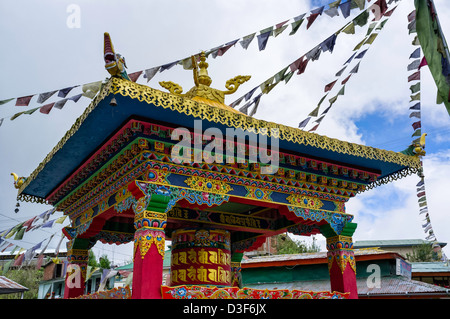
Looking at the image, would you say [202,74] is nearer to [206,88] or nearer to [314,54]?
[206,88]

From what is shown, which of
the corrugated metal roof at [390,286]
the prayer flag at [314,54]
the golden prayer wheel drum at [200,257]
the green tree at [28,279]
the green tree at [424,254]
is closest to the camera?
the prayer flag at [314,54]

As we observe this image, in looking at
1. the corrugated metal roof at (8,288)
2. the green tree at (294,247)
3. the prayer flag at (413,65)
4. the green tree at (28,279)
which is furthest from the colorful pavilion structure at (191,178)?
the green tree at (28,279)

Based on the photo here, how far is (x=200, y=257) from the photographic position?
26.4ft

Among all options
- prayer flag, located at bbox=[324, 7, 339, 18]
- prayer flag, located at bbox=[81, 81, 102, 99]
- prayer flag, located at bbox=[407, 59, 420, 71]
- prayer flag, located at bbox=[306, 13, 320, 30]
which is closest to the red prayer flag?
prayer flag, located at bbox=[81, 81, 102, 99]

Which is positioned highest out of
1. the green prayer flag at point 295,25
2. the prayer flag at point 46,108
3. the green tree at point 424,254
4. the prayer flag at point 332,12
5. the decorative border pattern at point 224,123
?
the prayer flag at point 332,12

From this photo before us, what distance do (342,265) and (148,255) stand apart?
3853 mm

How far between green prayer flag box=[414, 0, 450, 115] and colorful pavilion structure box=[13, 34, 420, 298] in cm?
282

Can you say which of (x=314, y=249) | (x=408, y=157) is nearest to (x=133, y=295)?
(x=408, y=157)

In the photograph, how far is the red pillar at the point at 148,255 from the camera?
5352 mm

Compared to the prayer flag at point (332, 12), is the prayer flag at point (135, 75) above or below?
below

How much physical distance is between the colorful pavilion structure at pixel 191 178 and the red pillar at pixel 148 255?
0.05 ft

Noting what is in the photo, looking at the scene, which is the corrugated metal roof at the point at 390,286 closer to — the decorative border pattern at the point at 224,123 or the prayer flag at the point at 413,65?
the decorative border pattern at the point at 224,123

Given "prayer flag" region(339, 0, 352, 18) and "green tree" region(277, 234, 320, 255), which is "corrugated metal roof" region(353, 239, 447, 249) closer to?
"green tree" region(277, 234, 320, 255)
